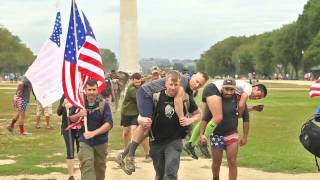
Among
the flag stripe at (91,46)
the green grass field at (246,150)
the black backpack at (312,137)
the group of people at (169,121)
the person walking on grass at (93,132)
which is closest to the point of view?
the black backpack at (312,137)

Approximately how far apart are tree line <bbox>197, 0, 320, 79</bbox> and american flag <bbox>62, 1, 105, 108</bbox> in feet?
256

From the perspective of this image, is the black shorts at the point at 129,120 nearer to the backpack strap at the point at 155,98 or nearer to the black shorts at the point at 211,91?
the black shorts at the point at 211,91

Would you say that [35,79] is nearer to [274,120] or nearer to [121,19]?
[274,120]

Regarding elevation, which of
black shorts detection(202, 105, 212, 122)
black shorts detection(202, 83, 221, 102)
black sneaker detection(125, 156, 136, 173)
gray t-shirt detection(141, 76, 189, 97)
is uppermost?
gray t-shirt detection(141, 76, 189, 97)

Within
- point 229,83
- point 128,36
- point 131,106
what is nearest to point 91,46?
point 229,83

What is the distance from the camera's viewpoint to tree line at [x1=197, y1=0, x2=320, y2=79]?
93062 mm

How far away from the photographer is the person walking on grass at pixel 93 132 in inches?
310

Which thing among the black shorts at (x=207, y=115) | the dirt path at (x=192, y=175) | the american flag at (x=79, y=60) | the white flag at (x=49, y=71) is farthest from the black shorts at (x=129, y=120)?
the black shorts at (x=207, y=115)

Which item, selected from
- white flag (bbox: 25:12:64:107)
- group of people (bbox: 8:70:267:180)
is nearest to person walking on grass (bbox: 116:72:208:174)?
group of people (bbox: 8:70:267:180)

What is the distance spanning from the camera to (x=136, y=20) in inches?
1891

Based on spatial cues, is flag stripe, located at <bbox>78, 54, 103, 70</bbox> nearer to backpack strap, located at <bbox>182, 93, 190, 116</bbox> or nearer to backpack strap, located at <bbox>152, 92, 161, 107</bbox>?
backpack strap, located at <bbox>152, 92, 161, 107</bbox>

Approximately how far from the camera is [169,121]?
7.67 metres

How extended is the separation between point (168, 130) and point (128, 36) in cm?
4122

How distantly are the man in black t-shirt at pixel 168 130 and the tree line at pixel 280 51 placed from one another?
258 ft
